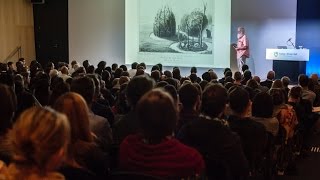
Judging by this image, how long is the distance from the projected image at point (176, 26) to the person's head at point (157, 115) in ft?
33.9

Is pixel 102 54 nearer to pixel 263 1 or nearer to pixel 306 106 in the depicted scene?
pixel 263 1

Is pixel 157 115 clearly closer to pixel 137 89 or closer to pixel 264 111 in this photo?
pixel 137 89

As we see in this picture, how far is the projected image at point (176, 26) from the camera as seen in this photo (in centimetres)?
1240

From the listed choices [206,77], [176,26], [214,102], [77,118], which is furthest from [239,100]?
[176,26]

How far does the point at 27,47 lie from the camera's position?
14898 millimetres

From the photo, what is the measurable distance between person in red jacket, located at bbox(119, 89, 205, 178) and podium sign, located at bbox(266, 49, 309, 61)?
8961 millimetres

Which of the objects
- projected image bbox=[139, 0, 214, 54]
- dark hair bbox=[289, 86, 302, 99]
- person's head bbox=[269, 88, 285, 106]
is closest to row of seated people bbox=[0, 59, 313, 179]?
person's head bbox=[269, 88, 285, 106]

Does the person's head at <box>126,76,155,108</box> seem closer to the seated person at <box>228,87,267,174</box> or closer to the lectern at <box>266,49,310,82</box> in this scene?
the seated person at <box>228,87,267,174</box>

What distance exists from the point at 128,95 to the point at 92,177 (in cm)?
134

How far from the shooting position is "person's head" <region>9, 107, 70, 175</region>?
159 cm

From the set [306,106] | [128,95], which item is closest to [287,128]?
[306,106]

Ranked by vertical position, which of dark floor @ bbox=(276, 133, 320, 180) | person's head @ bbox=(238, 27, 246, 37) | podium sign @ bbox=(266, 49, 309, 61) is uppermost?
person's head @ bbox=(238, 27, 246, 37)

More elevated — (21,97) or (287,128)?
(21,97)

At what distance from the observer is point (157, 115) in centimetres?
219
